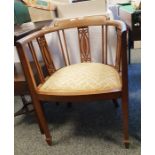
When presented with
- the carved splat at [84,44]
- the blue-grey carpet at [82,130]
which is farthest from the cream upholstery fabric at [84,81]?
the blue-grey carpet at [82,130]

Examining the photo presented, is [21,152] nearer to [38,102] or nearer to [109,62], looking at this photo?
[38,102]

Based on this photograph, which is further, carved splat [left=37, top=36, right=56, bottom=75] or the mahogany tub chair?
carved splat [left=37, top=36, right=56, bottom=75]

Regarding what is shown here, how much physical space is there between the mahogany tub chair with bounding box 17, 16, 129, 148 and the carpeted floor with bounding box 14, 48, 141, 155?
0.30 ft

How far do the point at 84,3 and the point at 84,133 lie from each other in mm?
928

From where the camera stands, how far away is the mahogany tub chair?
100 cm

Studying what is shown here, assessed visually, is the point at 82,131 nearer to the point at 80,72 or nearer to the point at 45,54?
the point at 80,72

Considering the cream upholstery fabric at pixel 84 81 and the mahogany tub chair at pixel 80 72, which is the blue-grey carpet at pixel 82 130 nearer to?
the mahogany tub chair at pixel 80 72

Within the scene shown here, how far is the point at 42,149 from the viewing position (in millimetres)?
1266

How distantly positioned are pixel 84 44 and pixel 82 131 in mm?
609

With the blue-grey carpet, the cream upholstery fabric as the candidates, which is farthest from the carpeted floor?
the cream upholstery fabric

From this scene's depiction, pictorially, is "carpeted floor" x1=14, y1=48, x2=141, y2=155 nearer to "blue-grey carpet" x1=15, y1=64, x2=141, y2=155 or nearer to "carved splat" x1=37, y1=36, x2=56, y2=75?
"blue-grey carpet" x1=15, y1=64, x2=141, y2=155

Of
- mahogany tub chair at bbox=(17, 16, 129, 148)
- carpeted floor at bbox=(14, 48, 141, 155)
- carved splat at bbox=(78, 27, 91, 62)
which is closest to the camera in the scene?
mahogany tub chair at bbox=(17, 16, 129, 148)
